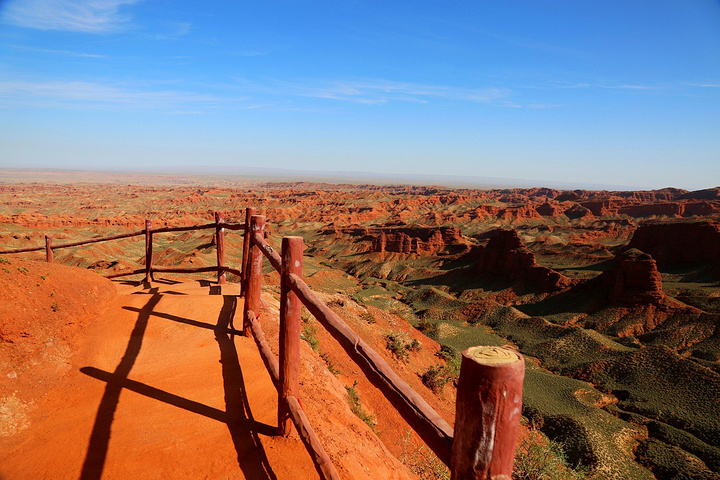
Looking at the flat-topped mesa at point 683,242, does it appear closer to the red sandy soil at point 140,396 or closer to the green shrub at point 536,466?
the green shrub at point 536,466

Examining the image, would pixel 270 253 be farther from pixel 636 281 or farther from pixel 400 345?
pixel 636 281

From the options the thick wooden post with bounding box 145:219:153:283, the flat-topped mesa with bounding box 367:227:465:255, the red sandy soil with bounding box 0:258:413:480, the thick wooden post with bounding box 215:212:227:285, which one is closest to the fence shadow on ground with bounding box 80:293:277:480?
the red sandy soil with bounding box 0:258:413:480

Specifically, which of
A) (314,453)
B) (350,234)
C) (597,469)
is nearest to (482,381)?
(314,453)

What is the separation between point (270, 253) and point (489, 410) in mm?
3223

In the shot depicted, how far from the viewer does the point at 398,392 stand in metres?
2.07

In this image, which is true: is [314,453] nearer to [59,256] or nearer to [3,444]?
[3,444]

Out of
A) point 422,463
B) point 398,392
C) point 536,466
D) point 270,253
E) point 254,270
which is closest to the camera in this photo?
point 398,392

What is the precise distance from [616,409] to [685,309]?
1457 cm

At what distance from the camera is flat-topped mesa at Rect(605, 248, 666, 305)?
1161 inches

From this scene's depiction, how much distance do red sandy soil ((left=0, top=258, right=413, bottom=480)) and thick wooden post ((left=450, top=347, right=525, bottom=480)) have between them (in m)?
2.39

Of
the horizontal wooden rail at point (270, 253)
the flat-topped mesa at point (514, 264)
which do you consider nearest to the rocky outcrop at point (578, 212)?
the flat-topped mesa at point (514, 264)

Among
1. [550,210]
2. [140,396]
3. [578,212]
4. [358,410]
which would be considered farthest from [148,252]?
[578,212]

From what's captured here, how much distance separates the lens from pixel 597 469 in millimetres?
12750

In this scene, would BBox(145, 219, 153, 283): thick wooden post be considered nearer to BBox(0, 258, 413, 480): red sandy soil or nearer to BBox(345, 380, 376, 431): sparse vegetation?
BBox(0, 258, 413, 480): red sandy soil
